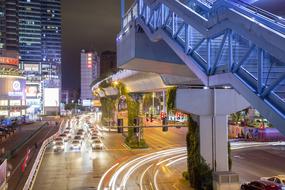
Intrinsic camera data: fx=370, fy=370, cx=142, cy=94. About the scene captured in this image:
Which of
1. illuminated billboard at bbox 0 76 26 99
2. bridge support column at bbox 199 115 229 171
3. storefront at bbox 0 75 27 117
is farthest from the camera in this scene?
storefront at bbox 0 75 27 117

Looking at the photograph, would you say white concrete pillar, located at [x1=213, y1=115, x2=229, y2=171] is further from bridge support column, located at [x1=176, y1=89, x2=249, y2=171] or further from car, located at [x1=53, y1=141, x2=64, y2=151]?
car, located at [x1=53, y1=141, x2=64, y2=151]

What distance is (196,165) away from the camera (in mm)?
23750

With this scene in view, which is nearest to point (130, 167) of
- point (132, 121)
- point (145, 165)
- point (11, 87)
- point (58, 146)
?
point (145, 165)

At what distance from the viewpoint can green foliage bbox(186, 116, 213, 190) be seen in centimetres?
2289

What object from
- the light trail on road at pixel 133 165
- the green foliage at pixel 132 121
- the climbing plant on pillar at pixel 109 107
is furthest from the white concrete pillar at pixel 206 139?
the climbing plant on pillar at pixel 109 107

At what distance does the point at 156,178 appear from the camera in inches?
1121

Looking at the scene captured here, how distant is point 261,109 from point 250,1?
735 cm

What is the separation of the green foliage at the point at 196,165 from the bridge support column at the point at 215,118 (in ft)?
1.72

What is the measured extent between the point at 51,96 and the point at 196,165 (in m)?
105

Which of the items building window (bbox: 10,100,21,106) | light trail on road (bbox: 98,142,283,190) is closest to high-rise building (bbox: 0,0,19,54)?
building window (bbox: 10,100,21,106)

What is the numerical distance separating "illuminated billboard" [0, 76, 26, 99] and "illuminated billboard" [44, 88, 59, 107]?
67.6 ft

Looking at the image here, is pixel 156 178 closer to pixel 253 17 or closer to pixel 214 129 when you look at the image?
pixel 214 129

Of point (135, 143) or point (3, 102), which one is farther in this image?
point (3, 102)

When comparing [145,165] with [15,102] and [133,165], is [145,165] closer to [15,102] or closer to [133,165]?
[133,165]
